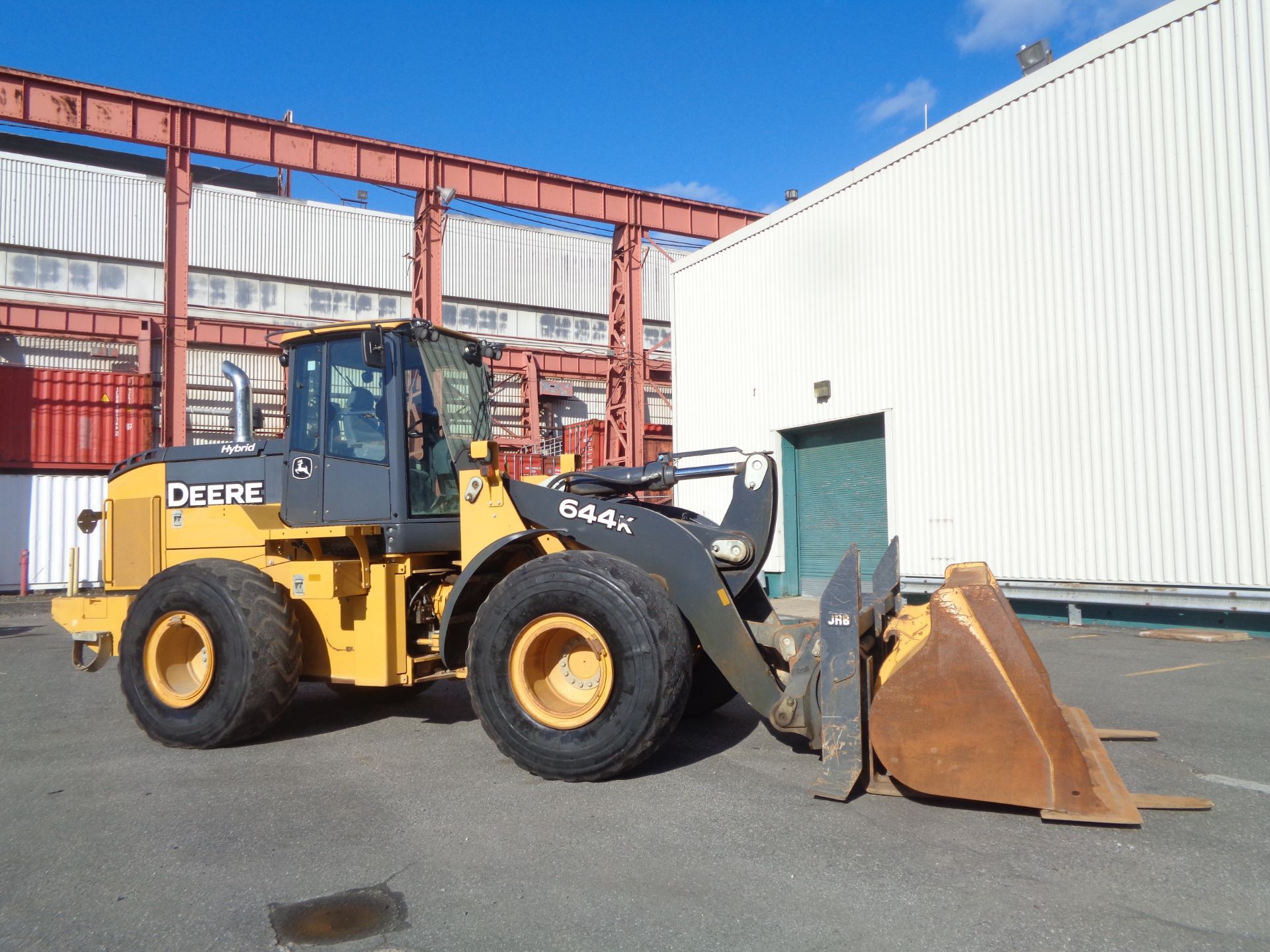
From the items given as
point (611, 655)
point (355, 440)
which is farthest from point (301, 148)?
point (611, 655)

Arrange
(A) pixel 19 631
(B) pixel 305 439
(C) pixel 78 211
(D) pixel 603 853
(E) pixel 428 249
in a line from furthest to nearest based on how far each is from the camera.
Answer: (C) pixel 78 211
(E) pixel 428 249
(A) pixel 19 631
(B) pixel 305 439
(D) pixel 603 853

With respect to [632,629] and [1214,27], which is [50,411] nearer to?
[632,629]

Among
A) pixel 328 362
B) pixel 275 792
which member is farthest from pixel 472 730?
pixel 328 362

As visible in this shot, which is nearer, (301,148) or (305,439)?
(305,439)

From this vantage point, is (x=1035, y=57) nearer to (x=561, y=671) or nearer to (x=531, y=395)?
(x=561, y=671)

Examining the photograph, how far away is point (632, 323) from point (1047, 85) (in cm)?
1357

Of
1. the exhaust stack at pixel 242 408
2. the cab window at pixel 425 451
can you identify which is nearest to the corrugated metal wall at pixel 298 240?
the exhaust stack at pixel 242 408

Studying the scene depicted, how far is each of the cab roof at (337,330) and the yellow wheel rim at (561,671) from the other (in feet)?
7.44

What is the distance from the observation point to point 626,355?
23828 mm

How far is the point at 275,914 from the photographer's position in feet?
11.1

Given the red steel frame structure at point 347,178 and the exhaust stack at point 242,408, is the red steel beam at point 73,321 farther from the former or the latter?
the exhaust stack at point 242,408

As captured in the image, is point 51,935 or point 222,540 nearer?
point 51,935

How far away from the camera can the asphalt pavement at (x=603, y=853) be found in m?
3.17

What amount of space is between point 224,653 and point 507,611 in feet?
6.92
